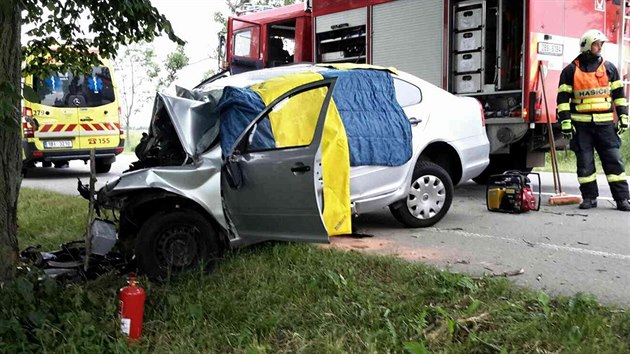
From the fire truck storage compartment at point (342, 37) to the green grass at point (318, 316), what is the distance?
6081 mm

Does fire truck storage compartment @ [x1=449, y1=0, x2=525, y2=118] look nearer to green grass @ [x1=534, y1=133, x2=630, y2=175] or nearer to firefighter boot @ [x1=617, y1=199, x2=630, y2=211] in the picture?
firefighter boot @ [x1=617, y1=199, x2=630, y2=211]

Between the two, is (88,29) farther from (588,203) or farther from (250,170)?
(588,203)

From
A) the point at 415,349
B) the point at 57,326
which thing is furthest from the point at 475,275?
the point at 57,326

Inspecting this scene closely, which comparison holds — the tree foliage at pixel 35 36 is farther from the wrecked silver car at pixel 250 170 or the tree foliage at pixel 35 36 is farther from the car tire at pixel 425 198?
the car tire at pixel 425 198

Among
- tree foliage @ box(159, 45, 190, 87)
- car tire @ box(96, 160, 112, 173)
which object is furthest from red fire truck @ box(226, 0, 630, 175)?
tree foliage @ box(159, 45, 190, 87)

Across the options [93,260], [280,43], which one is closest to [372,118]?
[93,260]

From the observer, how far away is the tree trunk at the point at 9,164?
319cm

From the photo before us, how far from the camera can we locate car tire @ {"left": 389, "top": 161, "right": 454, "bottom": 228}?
5.70 m

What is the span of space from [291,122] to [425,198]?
6.51 ft

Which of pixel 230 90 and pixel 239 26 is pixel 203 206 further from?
pixel 239 26

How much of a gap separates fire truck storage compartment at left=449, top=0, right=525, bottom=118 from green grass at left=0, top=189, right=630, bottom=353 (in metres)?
4.67

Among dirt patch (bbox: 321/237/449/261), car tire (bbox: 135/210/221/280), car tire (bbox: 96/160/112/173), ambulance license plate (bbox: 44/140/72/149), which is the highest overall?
ambulance license plate (bbox: 44/140/72/149)

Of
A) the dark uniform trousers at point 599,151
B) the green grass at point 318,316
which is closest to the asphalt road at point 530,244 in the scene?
the dark uniform trousers at point 599,151

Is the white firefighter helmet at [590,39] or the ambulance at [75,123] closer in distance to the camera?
the white firefighter helmet at [590,39]
